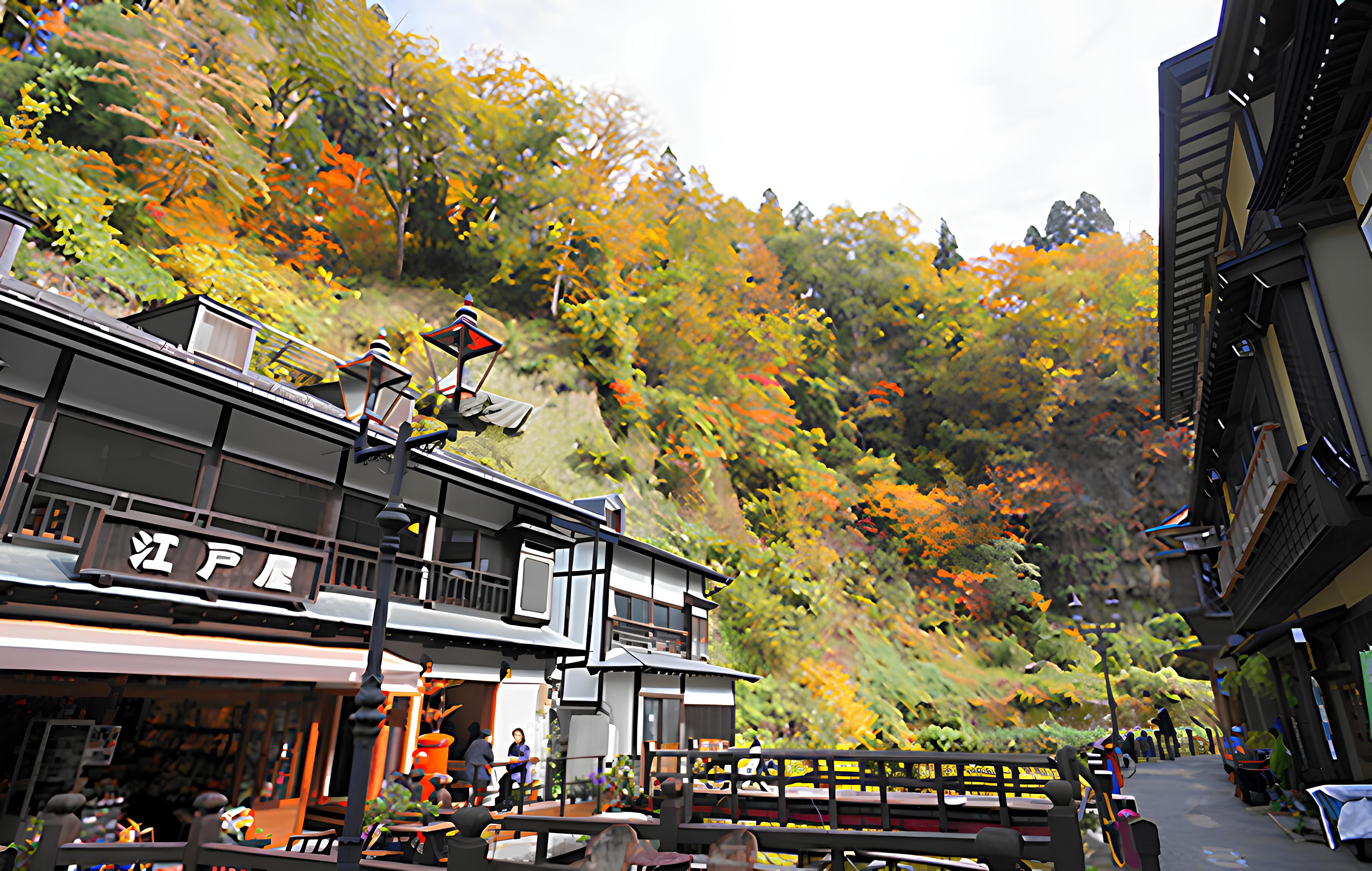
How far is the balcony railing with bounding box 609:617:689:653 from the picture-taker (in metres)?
19.7

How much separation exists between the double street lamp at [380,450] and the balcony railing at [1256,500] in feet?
36.8

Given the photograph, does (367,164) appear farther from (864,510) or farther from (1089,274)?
(1089,274)

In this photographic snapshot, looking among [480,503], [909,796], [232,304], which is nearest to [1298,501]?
[909,796]

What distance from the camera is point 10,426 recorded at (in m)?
9.77

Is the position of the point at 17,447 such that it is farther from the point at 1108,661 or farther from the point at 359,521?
the point at 1108,661

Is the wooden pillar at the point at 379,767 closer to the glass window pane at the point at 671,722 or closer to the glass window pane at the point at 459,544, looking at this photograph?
the glass window pane at the point at 459,544

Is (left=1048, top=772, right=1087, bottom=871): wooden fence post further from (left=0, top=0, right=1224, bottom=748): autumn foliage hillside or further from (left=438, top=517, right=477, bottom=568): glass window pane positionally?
(left=0, top=0, right=1224, bottom=748): autumn foliage hillside

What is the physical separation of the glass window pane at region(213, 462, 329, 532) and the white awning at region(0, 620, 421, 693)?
2992mm

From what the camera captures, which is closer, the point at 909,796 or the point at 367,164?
the point at 909,796

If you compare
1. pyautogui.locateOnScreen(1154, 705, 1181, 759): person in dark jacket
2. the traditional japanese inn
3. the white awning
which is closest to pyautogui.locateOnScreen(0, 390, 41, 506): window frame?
the white awning

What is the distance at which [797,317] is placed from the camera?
46375 millimetres

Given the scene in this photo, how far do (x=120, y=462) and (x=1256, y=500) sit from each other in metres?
19.9

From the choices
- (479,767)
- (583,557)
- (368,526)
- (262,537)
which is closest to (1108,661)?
(583,557)

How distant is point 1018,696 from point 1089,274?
3134cm
